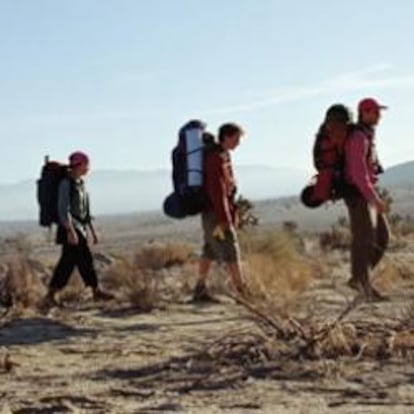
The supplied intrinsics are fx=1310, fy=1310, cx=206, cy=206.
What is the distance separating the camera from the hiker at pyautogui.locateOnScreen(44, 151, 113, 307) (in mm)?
13547

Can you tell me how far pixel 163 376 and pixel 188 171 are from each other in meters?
4.29

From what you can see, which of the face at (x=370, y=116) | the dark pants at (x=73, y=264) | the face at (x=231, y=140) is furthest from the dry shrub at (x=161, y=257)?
the face at (x=370, y=116)

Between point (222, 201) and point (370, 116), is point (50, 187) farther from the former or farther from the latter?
point (370, 116)

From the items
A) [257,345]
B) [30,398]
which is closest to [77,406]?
[30,398]

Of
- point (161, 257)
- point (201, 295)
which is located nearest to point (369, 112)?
point (201, 295)

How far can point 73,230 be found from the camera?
537 inches

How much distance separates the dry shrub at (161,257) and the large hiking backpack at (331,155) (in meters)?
7.21

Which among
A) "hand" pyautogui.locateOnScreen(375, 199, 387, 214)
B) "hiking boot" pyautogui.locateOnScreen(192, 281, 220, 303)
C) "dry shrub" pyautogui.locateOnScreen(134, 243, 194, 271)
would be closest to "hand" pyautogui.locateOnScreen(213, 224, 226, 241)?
"hiking boot" pyautogui.locateOnScreen(192, 281, 220, 303)

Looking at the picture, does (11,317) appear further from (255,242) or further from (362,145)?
(255,242)

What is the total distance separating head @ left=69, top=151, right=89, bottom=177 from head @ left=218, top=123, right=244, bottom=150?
1.52 metres

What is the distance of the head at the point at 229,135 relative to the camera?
12969 millimetres

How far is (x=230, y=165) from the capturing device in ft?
43.5

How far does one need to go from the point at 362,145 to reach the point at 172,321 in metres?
2.48

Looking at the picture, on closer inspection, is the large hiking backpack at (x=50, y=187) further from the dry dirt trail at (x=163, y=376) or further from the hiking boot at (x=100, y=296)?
the dry dirt trail at (x=163, y=376)
